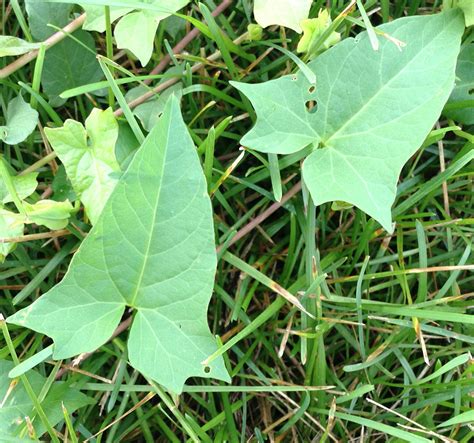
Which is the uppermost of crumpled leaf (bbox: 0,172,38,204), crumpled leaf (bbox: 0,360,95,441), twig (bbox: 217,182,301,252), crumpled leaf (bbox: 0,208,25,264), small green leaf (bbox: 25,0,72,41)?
small green leaf (bbox: 25,0,72,41)

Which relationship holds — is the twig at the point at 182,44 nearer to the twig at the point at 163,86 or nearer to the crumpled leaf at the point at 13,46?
the twig at the point at 163,86

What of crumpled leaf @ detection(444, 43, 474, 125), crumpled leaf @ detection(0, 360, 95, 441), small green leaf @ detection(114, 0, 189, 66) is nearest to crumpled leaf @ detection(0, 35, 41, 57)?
small green leaf @ detection(114, 0, 189, 66)

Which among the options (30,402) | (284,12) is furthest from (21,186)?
(284,12)

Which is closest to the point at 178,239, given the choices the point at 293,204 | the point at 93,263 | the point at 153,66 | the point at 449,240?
the point at 93,263

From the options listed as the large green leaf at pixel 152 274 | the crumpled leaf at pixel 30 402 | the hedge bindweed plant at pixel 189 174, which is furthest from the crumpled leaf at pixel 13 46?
the crumpled leaf at pixel 30 402

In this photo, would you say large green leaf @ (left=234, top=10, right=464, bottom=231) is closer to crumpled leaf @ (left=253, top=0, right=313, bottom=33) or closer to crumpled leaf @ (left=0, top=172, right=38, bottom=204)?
crumpled leaf @ (left=253, top=0, right=313, bottom=33)

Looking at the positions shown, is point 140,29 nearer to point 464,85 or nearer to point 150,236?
point 150,236
